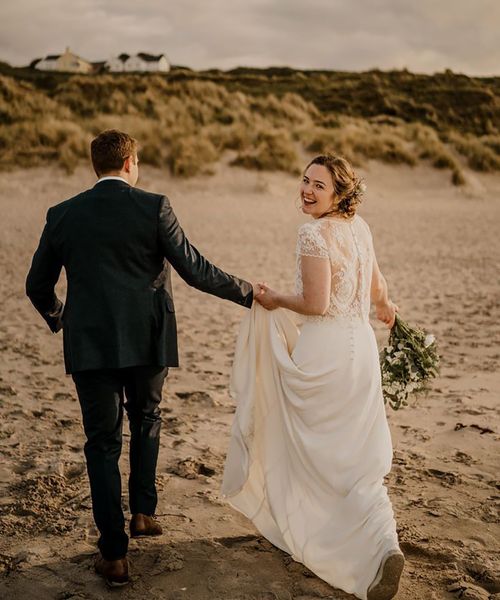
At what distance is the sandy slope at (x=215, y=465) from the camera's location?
389 centimetres

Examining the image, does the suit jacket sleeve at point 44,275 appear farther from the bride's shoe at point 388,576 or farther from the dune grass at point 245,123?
the dune grass at point 245,123

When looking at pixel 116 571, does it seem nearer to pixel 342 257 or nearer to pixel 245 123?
pixel 342 257

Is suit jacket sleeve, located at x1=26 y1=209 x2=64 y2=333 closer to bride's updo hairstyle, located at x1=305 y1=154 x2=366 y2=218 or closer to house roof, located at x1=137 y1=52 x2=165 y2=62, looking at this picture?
bride's updo hairstyle, located at x1=305 y1=154 x2=366 y2=218

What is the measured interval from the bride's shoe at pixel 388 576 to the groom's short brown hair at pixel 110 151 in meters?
2.24

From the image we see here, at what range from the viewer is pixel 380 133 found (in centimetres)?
2519

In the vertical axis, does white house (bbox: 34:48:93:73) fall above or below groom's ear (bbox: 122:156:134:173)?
above

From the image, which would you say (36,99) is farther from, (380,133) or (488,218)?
(488,218)

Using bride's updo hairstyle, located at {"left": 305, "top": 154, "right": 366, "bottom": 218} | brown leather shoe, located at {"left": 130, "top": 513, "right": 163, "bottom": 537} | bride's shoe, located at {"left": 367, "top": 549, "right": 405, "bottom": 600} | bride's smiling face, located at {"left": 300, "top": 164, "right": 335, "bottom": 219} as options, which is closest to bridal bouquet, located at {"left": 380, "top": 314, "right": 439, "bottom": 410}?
bride's updo hairstyle, located at {"left": 305, "top": 154, "right": 366, "bottom": 218}

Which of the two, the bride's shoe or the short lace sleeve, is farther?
the short lace sleeve

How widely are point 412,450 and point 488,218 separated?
15.0 meters

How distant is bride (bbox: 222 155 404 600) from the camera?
3.80 m

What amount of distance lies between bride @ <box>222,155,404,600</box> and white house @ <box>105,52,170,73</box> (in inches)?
2650

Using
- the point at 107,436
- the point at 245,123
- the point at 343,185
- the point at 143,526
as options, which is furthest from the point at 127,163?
the point at 245,123

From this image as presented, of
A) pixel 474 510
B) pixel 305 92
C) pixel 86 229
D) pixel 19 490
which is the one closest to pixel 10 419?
pixel 19 490
